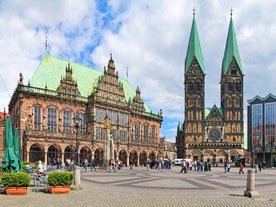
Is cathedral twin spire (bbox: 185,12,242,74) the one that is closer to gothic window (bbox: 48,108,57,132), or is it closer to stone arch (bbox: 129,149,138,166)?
stone arch (bbox: 129,149,138,166)

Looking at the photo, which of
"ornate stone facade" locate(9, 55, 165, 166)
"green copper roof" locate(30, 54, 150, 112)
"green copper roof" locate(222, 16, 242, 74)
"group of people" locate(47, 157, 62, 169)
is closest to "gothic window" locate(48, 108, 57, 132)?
"ornate stone facade" locate(9, 55, 165, 166)

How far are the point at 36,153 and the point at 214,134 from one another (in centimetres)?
6312

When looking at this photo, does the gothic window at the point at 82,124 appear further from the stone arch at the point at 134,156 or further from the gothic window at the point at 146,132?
the gothic window at the point at 146,132

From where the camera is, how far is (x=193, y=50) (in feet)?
340

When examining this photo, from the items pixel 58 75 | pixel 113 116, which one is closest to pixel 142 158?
pixel 113 116

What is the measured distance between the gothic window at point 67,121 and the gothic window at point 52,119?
1832 mm

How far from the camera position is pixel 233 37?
104562mm

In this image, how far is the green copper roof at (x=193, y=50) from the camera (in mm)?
102812

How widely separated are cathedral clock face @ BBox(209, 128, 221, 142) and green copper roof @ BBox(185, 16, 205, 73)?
19613mm

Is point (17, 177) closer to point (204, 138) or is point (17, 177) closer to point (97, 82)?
point (97, 82)

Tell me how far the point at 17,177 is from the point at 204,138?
87787 mm

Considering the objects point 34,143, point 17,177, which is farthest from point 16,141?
point 34,143

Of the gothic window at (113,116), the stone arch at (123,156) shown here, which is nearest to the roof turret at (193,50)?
the stone arch at (123,156)

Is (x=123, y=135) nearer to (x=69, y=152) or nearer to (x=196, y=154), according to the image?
(x=69, y=152)
